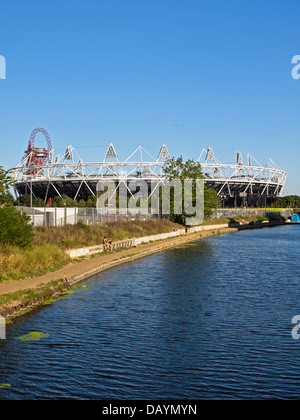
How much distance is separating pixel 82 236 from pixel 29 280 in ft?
50.8

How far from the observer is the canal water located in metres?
11.3

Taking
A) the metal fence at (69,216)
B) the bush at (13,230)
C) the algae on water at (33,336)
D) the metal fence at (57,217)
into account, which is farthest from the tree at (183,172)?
the algae on water at (33,336)

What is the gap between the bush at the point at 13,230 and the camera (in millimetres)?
26734

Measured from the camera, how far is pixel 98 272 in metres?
28.8

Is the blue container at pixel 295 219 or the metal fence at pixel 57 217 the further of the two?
the blue container at pixel 295 219

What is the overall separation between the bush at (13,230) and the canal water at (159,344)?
15.7 feet

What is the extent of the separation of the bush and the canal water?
4.80 m

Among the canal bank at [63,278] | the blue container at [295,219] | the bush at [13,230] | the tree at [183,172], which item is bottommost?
the canal bank at [63,278]

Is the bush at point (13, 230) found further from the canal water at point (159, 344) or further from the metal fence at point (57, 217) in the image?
the metal fence at point (57, 217)

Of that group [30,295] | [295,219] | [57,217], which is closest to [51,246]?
[30,295]

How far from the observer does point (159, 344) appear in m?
14.6

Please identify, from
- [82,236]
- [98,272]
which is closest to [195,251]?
[82,236]

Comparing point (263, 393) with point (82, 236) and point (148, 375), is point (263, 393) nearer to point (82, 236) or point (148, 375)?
point (148, 375)
